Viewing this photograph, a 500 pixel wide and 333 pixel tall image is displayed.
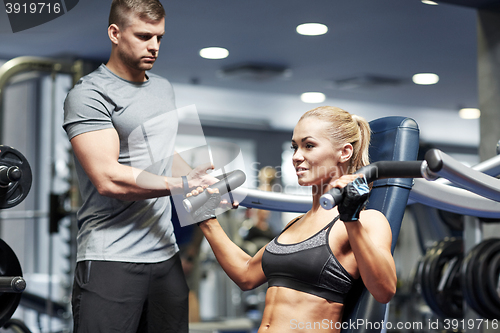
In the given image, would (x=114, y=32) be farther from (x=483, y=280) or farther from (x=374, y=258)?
(x=483, y=280)

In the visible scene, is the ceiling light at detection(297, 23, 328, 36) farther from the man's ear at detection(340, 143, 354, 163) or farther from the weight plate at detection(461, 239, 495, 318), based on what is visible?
the man's ear at detection(340, 143, 354, 163)

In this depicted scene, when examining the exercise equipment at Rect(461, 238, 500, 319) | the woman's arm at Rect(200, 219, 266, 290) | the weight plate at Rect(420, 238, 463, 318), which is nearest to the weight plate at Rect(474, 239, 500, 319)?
the exercise equipment at Rect(461, 238, 500, 319)

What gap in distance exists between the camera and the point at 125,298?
1.55m

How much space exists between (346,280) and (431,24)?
348 cm

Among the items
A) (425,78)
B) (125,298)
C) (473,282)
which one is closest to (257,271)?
(125,298)

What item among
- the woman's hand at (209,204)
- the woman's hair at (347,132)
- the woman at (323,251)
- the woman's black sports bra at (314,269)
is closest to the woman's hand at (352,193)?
the woman at (323,251)

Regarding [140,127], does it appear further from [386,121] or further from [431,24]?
[431,24]

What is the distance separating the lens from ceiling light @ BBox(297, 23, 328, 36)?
429cm

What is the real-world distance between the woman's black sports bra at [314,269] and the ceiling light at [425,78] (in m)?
4.91

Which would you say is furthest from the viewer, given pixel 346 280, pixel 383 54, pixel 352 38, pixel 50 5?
pixel 383 54

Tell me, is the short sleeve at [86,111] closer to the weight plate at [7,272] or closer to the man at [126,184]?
the man at [126,184]

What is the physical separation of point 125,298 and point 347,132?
0.78 meters

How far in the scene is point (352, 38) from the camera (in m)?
4.66

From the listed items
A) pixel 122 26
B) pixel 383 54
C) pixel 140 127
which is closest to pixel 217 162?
pixel 140 127
